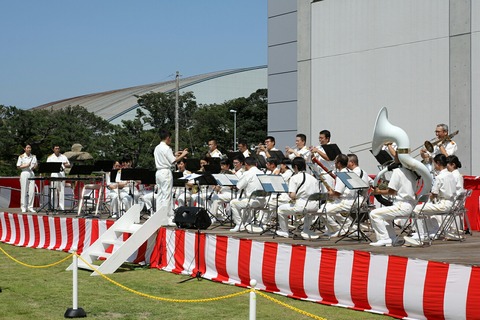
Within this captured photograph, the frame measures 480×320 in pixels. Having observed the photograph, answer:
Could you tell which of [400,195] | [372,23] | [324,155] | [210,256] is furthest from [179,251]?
[372,23]

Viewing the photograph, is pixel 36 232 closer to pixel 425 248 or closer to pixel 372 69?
pixel 372 69

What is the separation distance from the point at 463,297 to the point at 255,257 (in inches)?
162

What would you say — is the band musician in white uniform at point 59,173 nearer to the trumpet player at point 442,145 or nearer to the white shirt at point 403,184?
the trumpet player at point 442,145

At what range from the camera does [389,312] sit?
393 inches

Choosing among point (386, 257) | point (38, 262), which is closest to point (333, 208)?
point (386, 257)

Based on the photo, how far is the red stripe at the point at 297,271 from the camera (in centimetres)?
1136

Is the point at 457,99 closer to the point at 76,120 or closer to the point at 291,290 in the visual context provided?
the point at 291,290

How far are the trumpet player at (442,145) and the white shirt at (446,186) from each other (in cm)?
196

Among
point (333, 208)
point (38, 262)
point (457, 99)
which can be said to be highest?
point (457, 99)

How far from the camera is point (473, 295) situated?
883cm

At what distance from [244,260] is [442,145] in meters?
5.83

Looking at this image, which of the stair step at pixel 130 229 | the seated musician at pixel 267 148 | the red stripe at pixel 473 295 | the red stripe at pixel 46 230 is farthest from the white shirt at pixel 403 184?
the red stripe at pixel 46 230

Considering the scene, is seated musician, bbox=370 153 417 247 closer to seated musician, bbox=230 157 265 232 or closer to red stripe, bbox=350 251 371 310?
red stripe, bbox=350 251 371 310

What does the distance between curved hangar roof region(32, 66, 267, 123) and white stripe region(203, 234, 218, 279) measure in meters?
75.1
